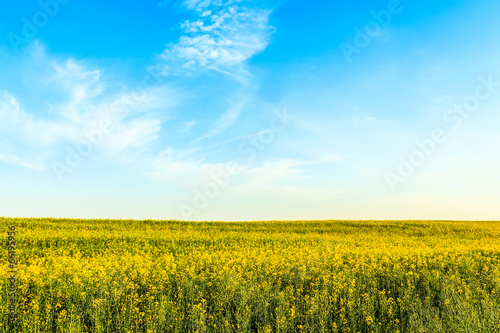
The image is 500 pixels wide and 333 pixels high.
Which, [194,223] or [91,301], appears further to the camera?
[194,223]

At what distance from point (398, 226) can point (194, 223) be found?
803 inches

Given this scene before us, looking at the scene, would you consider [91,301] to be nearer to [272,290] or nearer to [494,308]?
[272,290]

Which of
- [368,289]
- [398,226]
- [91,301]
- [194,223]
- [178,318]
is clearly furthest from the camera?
[398,226]

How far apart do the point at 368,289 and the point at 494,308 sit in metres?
2.48

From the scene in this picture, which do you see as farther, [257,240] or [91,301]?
[257,240]

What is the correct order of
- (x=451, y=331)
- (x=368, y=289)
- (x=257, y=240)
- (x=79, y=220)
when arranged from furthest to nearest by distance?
1. (x=79, y=220)
2. (x=257, y=240)
3. (x=368, y=289)
4. (x=451, y=331)

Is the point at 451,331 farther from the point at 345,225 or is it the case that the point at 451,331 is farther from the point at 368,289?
the point at 345,225

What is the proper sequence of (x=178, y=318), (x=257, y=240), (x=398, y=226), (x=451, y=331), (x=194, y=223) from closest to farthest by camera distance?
1. (x=451, y=331)
2. (x=178, y=318)
3. (x=257, y=240)
4. (x=194, y=223)
5. (x=398, y=226)

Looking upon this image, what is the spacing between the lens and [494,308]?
6711 mm

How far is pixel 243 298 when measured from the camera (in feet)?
22.6

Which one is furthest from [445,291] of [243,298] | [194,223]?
[194,223]

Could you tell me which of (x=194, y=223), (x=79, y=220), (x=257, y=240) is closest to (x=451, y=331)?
(x=257, y=240)

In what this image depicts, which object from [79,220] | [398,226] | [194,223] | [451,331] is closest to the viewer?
[451,331]

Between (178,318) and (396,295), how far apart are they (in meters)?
5.46
